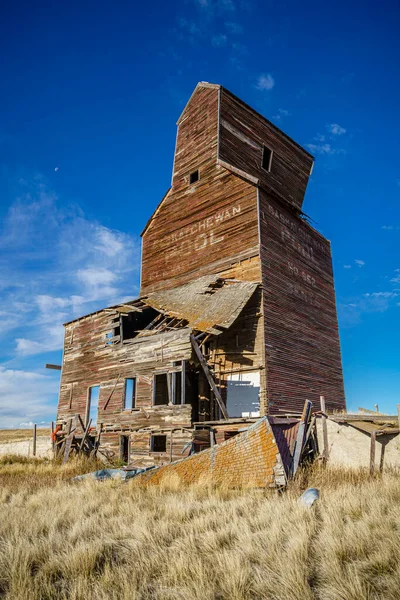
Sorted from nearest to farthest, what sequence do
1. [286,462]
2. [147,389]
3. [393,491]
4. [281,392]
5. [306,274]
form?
[393,491], [286,462], [281,392], [147,389], [306,274]

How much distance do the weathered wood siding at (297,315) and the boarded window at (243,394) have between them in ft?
2.01

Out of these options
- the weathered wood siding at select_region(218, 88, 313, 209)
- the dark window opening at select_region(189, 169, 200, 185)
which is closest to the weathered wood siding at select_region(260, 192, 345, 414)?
the weathered wood siding at select_region(218, 88, 313, 209)

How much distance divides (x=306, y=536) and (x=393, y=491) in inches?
138

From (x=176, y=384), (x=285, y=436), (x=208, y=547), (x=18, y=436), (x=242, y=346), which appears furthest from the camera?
(x=18, y=436)

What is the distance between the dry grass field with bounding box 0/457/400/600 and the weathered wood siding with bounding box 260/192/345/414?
8.99 metres

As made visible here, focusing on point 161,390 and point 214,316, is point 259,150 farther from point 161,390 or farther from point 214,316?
point 161,390

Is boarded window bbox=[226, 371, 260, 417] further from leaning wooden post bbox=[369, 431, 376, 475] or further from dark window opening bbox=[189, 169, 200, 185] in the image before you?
dark window opening bbox=[189, 169, 200, 185]

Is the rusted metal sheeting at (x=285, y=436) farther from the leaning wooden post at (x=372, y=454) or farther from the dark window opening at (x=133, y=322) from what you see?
the dark window opening at (x=133, y=322)

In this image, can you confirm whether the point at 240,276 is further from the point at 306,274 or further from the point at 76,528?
the point at 76,528

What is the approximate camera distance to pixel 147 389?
737 inches

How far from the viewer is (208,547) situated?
5508 mm

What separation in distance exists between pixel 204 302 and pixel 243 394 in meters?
4.32

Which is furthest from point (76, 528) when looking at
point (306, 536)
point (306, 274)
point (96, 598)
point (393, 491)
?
point (306, 274)

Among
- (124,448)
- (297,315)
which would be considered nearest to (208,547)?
(124,448)
